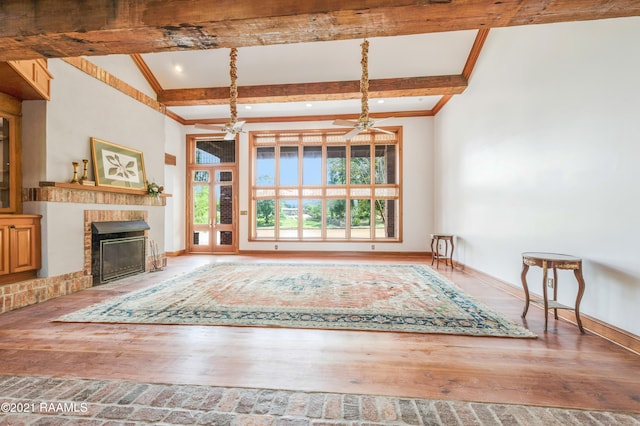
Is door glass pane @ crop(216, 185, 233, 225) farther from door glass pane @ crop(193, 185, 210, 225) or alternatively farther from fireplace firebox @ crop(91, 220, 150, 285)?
fireplace firebox @ crop(91, 220, 150, 285)

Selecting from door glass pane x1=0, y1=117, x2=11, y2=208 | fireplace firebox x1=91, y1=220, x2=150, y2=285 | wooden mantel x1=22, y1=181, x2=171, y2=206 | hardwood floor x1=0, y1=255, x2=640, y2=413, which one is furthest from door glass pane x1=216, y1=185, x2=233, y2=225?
hardwood floor x1=0, y1=255, x2=640, y2=413

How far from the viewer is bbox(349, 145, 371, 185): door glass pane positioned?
27.3 feet

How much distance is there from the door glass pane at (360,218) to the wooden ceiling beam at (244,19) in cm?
642

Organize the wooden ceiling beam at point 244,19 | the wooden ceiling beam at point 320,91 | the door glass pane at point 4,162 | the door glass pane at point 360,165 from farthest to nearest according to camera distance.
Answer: the door glass pane at point 360,165 → the wooden ceiling beam at point 320,91 → the door glass pane at point 4,162 → the wooden ceiling beam at point 244,19

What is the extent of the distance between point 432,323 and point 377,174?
19.2ft

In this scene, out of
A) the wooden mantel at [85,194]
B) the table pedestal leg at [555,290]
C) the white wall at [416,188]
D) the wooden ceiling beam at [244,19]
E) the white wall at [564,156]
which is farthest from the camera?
the white wall at [416,188]

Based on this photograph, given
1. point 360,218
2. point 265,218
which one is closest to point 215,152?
point 265,218

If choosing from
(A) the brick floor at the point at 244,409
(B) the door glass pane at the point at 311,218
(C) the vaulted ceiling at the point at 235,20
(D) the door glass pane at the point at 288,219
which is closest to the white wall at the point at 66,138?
(C) the vaulted ceiling at the point at 235,20

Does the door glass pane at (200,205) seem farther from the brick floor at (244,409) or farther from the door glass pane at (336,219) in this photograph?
the brick floor at (244,409)

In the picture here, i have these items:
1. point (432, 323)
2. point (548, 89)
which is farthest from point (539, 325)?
point (548, 89)

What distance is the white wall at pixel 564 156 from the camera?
8.15ft

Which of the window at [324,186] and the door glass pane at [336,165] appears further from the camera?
the door glass pane at [336,165]

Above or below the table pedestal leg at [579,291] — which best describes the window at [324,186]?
above

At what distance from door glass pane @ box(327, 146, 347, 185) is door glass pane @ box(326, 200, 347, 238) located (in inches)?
24.0
